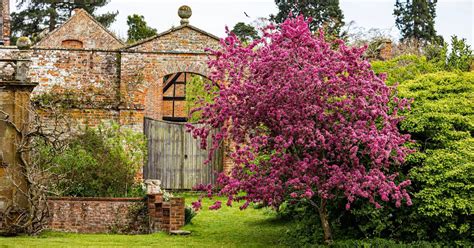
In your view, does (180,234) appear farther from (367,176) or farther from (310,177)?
(367,176)

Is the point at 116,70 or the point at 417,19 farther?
the point at 417,19

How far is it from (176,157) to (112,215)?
7.70m

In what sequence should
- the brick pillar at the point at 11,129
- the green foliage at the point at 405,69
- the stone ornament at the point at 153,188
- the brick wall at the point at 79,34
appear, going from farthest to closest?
1. the brick wall at the point at 79,34
2. the stone ornament at the point at 153,188
3. the green foliage at the point at 405,69
4. the brick pillar at the point at 11,129

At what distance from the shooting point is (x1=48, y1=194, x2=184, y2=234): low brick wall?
15.1 m

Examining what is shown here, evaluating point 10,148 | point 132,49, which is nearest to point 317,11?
point 132,49

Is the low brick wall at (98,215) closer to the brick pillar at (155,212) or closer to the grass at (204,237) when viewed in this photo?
the brick pillar at (155,212)

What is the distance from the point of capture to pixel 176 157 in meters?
23.0

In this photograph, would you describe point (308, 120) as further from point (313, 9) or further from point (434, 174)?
point (313, 9)

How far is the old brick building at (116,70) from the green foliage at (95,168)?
2.73 meters

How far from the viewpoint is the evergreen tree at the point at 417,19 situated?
150 ft

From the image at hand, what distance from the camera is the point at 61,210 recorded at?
1520cm

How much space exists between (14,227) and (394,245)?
22.5 ft

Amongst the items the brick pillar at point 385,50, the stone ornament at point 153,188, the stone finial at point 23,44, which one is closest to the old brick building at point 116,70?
the stone finial at point 23,44

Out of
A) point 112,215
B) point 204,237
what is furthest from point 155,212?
point 204,237
